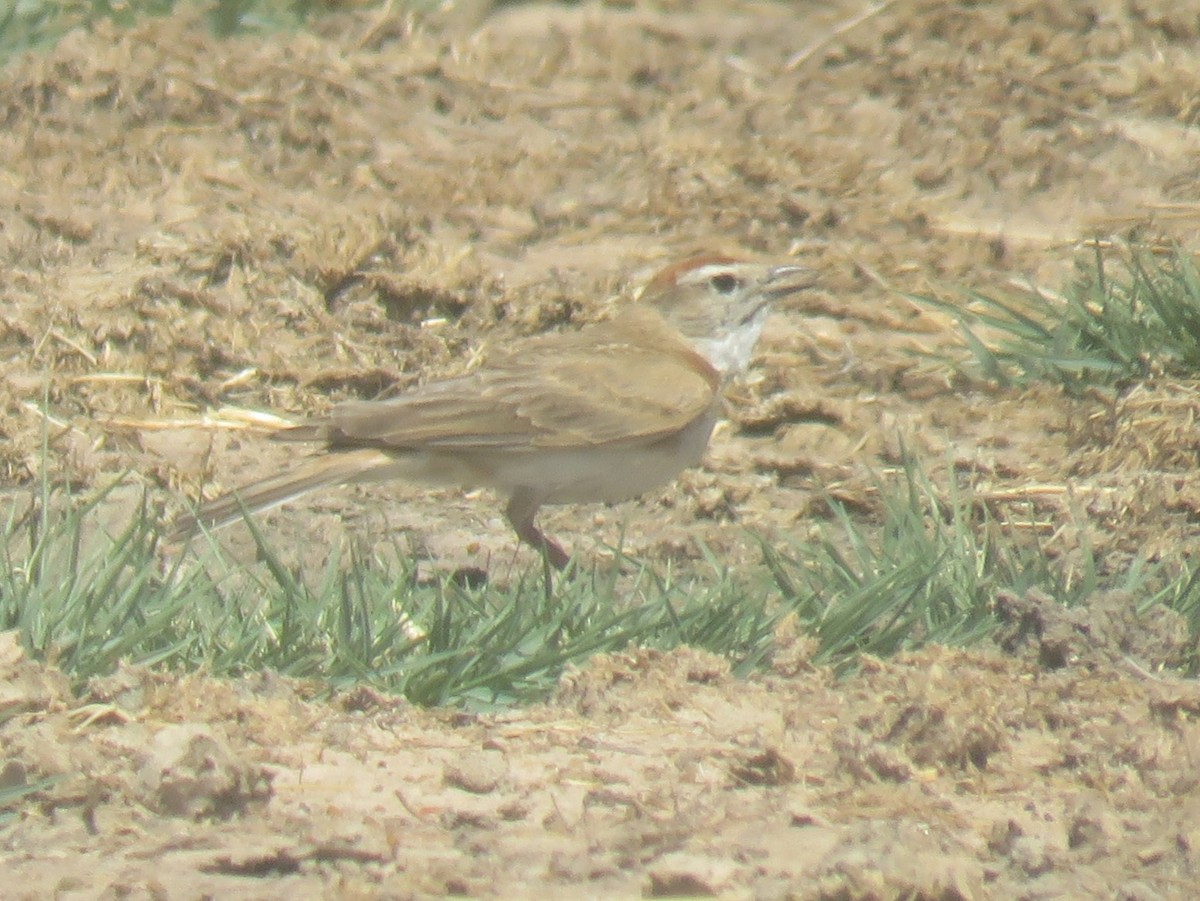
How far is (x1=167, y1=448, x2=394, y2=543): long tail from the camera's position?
21.1ft

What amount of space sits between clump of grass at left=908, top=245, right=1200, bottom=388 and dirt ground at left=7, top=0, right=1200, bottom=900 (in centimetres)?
15

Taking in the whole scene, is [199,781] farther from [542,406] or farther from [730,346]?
[730,346]

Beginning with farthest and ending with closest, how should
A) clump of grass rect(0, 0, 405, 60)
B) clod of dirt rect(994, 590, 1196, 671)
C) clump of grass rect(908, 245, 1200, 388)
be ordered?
1. clump of grass rect(0, 0, 405, 60)
2. clump of grass rect(908, 245, 1200, 388)
3. clod of dirt rect(994, 590, 1196, 671)

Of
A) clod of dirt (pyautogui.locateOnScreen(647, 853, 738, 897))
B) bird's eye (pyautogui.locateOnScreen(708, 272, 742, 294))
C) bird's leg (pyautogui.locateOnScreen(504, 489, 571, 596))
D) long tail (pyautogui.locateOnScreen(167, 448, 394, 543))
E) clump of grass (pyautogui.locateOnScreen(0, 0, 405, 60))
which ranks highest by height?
clod of dirt (pyautogui.locateOnScreen(647, 853, 738, 897))

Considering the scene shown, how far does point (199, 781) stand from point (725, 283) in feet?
13.8

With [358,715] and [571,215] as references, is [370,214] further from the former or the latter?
[358,715]

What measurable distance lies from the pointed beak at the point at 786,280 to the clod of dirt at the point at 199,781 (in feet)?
13.6

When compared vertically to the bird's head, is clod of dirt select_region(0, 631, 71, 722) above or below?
above

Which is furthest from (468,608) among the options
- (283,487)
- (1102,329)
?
(1102,329)

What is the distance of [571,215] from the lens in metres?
9.57

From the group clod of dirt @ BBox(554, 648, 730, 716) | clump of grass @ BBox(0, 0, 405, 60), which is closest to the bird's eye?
clod of dirt @ BBox(554, 648, 730, 716)

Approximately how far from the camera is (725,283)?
809 centimetres

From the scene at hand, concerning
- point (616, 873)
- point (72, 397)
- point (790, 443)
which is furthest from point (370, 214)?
point (616, 873)

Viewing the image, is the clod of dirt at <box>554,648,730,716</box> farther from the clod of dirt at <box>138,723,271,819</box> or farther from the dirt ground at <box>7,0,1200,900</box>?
the clod of dirt at <box>138,723,271,819</box>
